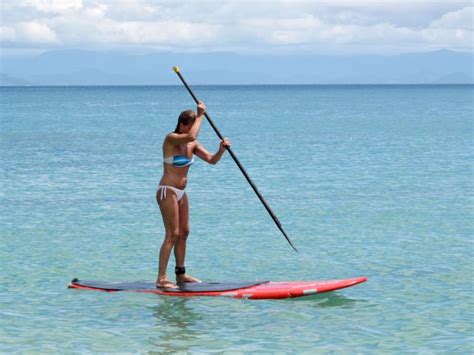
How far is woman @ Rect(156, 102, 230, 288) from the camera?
10.8 m

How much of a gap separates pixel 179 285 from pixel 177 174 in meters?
1.48

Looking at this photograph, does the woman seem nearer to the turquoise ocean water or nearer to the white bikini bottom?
the white bikini bottom

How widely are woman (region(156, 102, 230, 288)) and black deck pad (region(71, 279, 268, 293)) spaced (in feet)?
0.81

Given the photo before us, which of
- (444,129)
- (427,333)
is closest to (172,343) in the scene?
(427,333)

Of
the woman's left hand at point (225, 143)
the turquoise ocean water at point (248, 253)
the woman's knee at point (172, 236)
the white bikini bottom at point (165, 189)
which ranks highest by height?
the woman's left hand at point (225, 143)

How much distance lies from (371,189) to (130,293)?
13461mm

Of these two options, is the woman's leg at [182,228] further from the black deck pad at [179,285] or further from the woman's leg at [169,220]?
the black deck pad at [179,285]

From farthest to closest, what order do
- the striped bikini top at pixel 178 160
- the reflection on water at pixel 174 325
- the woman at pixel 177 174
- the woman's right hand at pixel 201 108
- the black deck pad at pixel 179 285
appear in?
1. the black deck pad at pixel 179 285
2. the striped bikini top at pixel 178 160
3. the woman at pixel 177 174
4. the woman's right hand at pixel 201 108
5. the reflection on water at pixel 174 325

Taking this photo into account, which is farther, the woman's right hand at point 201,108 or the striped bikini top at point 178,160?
the striped bikini top at point 178,160

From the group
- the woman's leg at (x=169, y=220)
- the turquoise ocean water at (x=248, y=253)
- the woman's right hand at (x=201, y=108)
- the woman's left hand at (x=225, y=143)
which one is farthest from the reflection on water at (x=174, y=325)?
the woman's right hand at (x=201, y=108)

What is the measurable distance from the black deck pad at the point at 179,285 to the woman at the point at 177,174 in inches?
9.7

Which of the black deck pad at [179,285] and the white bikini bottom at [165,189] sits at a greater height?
the white bikini bottom at [165,189]

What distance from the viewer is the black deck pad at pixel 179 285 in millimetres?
11406

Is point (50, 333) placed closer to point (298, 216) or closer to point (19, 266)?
point (19, 266)
